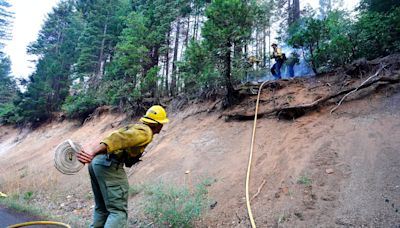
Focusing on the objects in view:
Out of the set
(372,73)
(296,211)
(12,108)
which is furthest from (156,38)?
(12,108)

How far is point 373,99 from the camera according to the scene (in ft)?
19.7

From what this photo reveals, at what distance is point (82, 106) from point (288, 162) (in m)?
14.0

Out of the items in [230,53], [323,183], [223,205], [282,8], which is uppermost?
[282,8]

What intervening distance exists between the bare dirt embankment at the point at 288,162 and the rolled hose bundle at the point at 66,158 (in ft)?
0.87

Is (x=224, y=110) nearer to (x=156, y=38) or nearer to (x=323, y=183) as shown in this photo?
(x=323, y=183)

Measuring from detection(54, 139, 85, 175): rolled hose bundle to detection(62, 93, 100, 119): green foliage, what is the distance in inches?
519

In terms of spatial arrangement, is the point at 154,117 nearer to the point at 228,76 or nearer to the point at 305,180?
the point at 305,180

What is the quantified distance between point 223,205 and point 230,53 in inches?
161

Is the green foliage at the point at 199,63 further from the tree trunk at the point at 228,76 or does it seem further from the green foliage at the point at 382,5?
the green foliage at the point at 382,5

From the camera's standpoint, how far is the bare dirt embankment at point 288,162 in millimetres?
3799

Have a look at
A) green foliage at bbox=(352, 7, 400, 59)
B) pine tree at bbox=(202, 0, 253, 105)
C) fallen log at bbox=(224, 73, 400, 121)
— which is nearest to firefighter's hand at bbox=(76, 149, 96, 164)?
pine tree at bbox=(202, 0, 253, 105)

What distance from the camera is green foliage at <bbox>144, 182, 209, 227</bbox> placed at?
3988 millimetres

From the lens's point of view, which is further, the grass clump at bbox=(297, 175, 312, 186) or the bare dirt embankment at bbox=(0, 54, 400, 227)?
the grass clump at bbox=(297, 175, 312, 186)

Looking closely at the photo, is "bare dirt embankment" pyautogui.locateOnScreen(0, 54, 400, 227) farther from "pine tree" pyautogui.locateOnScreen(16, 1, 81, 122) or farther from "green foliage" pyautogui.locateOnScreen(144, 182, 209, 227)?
"pine tree" pyautogui.locateOnScreen(16, 1, 81, 122)
